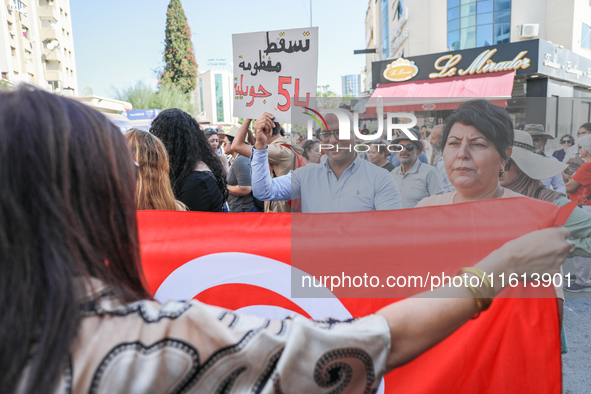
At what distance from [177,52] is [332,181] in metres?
42.8

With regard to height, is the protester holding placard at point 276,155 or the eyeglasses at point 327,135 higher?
the eyeglasses at point 327,135

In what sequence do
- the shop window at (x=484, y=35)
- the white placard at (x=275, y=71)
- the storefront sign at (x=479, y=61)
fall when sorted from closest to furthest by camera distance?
the white placard at (x=275, y=71)
the storefront sign at (x=479, y=61)
the shop window at (x=484, y=35)

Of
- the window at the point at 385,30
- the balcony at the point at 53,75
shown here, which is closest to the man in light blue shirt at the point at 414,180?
the window at the point at 385,30

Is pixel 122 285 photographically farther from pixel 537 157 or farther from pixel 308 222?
pixel 537 157

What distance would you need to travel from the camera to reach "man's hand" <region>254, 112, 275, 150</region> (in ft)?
10.7

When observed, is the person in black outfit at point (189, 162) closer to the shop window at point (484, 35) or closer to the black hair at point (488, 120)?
the black hair at point (488, 120)

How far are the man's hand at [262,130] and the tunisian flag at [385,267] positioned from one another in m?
1.32

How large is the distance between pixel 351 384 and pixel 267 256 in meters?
1.04

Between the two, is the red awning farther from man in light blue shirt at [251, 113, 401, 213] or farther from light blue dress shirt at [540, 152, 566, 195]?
man in light blue shirt at [251, 113, 401, 213]

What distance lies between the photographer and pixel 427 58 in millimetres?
17578

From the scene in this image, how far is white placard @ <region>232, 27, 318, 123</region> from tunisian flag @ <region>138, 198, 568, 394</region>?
1753mm

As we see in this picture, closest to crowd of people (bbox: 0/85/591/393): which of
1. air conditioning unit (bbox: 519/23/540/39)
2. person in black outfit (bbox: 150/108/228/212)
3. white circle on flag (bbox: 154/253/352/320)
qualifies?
white circle on flag (bbox: 154/253/352/320)

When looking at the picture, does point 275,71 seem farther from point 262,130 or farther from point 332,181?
point 332,181

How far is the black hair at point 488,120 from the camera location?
2162 mm
